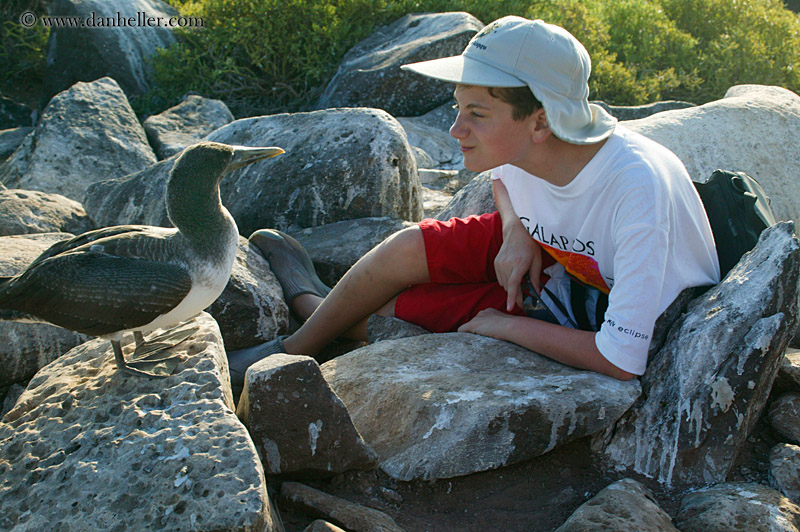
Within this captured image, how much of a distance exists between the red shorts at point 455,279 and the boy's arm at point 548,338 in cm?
19

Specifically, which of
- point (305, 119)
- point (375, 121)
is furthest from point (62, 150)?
point (375, 121)

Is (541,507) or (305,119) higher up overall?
(305,119)

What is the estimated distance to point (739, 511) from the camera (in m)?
2.51

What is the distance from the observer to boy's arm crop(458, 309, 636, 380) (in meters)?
3.08

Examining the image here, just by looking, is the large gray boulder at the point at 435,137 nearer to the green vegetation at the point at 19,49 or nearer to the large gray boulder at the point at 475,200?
the large gray boulder at the point at 475,200

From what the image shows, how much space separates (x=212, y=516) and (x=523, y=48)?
2.07 m

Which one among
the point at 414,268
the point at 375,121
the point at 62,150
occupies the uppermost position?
the point at 375,121

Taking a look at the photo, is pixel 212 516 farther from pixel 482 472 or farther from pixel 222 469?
pixel 482 472

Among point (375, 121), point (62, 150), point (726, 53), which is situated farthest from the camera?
point (726, 53)

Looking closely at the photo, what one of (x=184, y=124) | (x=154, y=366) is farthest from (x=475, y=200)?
(x=184, y=124)

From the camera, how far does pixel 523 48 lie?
3031 mm

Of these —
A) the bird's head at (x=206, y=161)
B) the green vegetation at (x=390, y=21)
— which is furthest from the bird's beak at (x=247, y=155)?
the green vegetation at (x=390, y=21)

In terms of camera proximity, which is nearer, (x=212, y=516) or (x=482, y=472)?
(x=212, y=516)

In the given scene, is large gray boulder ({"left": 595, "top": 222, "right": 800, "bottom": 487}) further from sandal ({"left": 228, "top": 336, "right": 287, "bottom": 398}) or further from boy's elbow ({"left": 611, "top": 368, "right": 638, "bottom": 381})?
sandal ({"left": 228, "top": 336, "right": 287, "bottom": 398})
